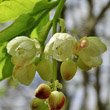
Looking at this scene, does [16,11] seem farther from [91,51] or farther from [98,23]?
[98,23]

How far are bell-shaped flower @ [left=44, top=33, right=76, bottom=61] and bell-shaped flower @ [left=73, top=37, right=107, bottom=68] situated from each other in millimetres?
27

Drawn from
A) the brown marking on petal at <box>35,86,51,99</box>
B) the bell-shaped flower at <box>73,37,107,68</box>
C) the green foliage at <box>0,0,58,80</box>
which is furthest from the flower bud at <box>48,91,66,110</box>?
the green foliage at <box>0,0,58,80</box>

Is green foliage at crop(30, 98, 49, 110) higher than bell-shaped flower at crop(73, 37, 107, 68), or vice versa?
bell-shaped flower at crop(73, 37, 107, 68)

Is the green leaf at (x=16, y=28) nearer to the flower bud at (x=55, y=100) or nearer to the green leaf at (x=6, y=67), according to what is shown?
the green leaf at (x=6, y=67)

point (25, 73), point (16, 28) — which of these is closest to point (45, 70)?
point (25, 73)

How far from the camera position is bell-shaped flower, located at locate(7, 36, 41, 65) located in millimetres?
774

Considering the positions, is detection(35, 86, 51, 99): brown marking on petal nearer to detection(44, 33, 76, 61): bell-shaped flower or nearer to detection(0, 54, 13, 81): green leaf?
detection(44, 33, 76, 61): bell-shaped flower

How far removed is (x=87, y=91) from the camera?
5.04 m

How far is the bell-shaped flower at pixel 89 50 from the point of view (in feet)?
2.57

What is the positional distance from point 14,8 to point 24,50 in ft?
0.62

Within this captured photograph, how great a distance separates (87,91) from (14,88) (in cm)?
134

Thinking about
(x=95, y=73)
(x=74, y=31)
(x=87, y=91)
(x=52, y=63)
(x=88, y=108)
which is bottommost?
(x=88, y=108)

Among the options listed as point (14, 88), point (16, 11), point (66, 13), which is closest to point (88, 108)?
point (14, 88)

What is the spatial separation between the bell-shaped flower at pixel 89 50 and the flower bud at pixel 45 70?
0.30ft
